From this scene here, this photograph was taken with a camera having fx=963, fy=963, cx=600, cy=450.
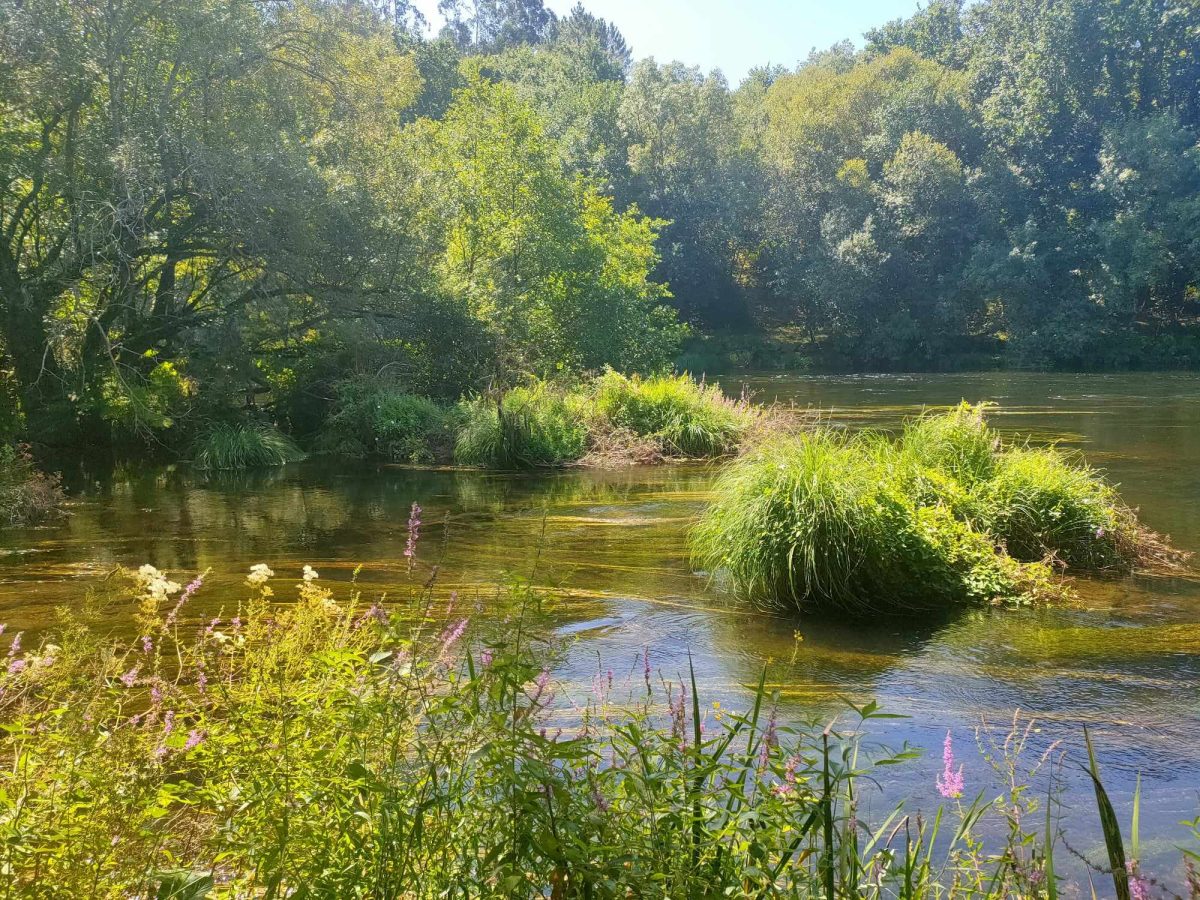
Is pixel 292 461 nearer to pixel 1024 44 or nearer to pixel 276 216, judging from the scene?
pixel 276 216

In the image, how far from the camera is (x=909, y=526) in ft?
25.5

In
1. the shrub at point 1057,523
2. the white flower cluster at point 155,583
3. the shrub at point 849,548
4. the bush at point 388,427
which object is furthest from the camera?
the bush at point 388,427

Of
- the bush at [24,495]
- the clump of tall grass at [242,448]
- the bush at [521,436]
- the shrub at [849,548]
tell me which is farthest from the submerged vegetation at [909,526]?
the clump of tall grass at [242,448]

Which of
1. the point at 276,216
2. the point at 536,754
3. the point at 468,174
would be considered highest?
the point at 468,174

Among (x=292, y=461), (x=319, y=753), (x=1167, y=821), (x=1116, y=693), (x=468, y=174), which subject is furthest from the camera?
(x=468, y=174)

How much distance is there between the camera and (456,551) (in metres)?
10.0

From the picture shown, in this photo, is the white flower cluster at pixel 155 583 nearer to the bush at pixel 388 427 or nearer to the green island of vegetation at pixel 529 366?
the green island of vegetation at pixel 529 366

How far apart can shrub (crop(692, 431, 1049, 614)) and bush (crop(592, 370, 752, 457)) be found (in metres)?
9.06

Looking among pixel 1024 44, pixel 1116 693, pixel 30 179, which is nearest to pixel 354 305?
pixel 30 179

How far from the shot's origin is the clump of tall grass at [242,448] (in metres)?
17.5

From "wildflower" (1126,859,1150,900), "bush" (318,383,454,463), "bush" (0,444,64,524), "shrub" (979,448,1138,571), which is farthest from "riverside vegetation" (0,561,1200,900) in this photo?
"bush" (318,383,454,463)

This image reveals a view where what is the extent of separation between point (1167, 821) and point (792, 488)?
13.2ft

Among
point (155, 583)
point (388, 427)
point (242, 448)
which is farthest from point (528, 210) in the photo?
point (155, 583)

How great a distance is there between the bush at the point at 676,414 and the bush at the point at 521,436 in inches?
32.5
